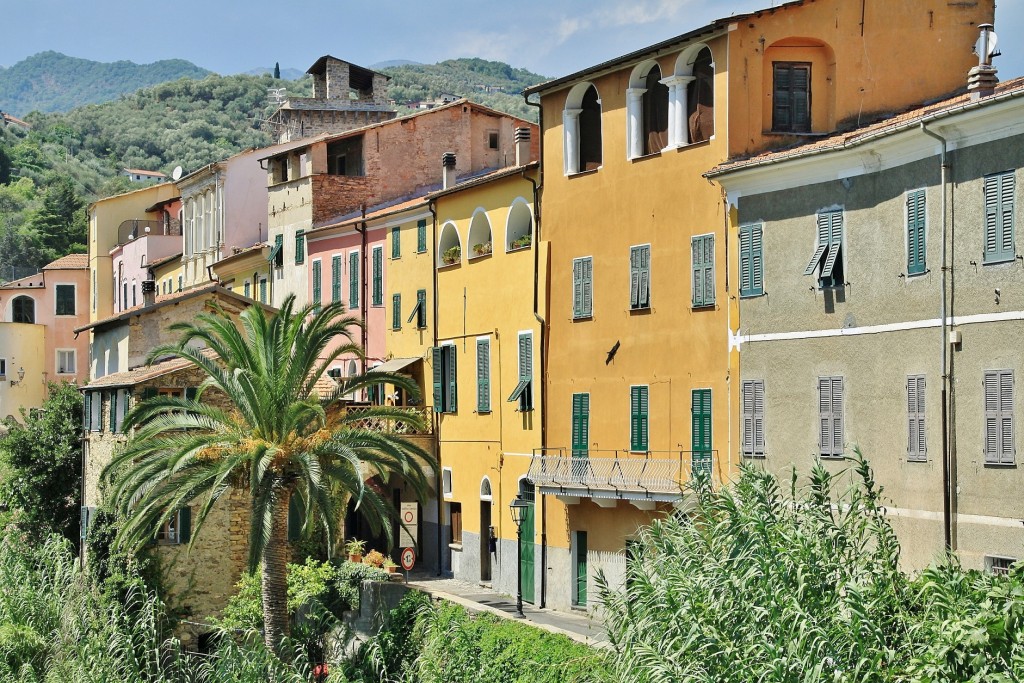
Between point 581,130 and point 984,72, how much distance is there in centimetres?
997

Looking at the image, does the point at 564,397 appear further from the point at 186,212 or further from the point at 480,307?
the point at 186,212

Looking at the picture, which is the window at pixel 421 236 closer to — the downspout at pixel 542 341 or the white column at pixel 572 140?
the downspout at pixel 542 341

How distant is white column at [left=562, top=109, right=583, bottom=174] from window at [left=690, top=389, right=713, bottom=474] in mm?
6255

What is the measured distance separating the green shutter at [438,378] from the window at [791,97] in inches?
487

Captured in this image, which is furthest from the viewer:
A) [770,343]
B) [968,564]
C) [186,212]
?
[186,212]

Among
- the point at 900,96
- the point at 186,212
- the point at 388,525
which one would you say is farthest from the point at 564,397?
the point at 186,212

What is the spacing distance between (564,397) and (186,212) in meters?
31.7

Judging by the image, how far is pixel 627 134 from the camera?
30078mm

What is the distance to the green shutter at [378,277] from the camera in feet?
136

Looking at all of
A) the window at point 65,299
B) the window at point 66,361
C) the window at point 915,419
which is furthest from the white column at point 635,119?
the window at point 65,299

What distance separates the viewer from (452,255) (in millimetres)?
37562

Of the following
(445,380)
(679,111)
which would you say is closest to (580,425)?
(679,111)

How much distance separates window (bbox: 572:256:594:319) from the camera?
102 ft

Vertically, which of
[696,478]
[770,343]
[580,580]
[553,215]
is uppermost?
[553,215]
